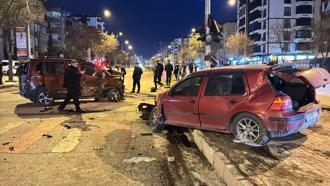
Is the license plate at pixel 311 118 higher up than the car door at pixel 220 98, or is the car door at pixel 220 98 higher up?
the car door at pixel 220 98

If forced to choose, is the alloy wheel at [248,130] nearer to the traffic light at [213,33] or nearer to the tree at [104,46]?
the traffic light at [213,33]

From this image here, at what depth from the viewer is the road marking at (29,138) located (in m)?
8.06

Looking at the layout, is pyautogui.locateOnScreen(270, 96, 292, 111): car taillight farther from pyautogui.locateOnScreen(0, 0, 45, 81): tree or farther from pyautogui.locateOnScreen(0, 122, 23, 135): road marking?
pyautogui.locateOnScreen(0, 0, 45, 81): tree

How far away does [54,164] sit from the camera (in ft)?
22.7

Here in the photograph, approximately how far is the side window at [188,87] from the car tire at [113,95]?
7.87 m

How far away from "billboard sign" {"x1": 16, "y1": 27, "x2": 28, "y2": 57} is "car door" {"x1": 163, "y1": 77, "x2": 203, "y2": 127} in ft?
75.0

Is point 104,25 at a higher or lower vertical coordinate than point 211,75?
higher

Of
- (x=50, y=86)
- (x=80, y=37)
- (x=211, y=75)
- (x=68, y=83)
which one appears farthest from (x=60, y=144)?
(x=80, y=37)

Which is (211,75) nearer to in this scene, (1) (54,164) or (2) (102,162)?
(2) (102,162)

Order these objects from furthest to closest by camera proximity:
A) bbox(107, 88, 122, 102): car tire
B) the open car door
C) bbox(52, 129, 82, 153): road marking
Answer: bbox(107, 88, 122, 102): car tire → bbox(52, 129, 82, 153): road marking → the open car door

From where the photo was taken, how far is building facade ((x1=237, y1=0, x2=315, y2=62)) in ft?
261

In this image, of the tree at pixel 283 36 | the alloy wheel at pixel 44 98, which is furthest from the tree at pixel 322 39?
the alloy wheel at pixel 44 98

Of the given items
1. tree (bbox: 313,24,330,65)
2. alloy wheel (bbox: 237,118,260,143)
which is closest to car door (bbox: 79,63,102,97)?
alloy wheel (bbox: 237,118,260,143)

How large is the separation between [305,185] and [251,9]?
98013mm
